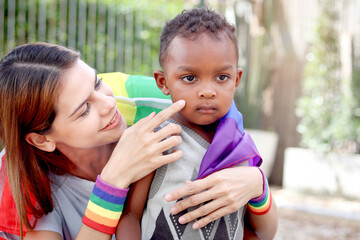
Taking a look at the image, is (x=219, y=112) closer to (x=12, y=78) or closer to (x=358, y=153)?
(x=12, y=78)

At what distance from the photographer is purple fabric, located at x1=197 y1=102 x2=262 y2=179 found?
1748 millimetres

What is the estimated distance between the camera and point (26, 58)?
1.91 metres

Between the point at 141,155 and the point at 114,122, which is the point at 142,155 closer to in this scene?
the point at 141,155

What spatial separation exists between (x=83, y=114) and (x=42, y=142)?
0.90 ft

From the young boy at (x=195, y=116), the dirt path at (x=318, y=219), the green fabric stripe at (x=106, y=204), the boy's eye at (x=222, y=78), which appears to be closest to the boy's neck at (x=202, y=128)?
the young boy at (x=195, y=116)

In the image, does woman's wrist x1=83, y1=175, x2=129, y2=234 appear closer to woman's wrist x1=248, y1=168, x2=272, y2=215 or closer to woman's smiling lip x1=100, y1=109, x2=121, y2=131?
woman's smiling lip x1=100, y1=109, x2=121, y2=131

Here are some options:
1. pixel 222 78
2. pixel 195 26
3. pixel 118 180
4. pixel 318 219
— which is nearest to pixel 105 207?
pixel 118 180

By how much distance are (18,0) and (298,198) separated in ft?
15.9

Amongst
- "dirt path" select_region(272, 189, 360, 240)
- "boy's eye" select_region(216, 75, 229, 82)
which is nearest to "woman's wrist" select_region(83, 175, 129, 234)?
"boy's eye" select_region(216, 75, 229, 82)

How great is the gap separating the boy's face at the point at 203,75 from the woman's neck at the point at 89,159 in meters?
0.60

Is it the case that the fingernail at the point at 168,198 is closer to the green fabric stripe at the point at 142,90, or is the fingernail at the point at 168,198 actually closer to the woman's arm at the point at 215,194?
the woman's arm at the point at 215,194

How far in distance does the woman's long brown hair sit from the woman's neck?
0.20m

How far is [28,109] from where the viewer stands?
1.85m

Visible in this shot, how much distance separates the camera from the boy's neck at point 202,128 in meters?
1.87
